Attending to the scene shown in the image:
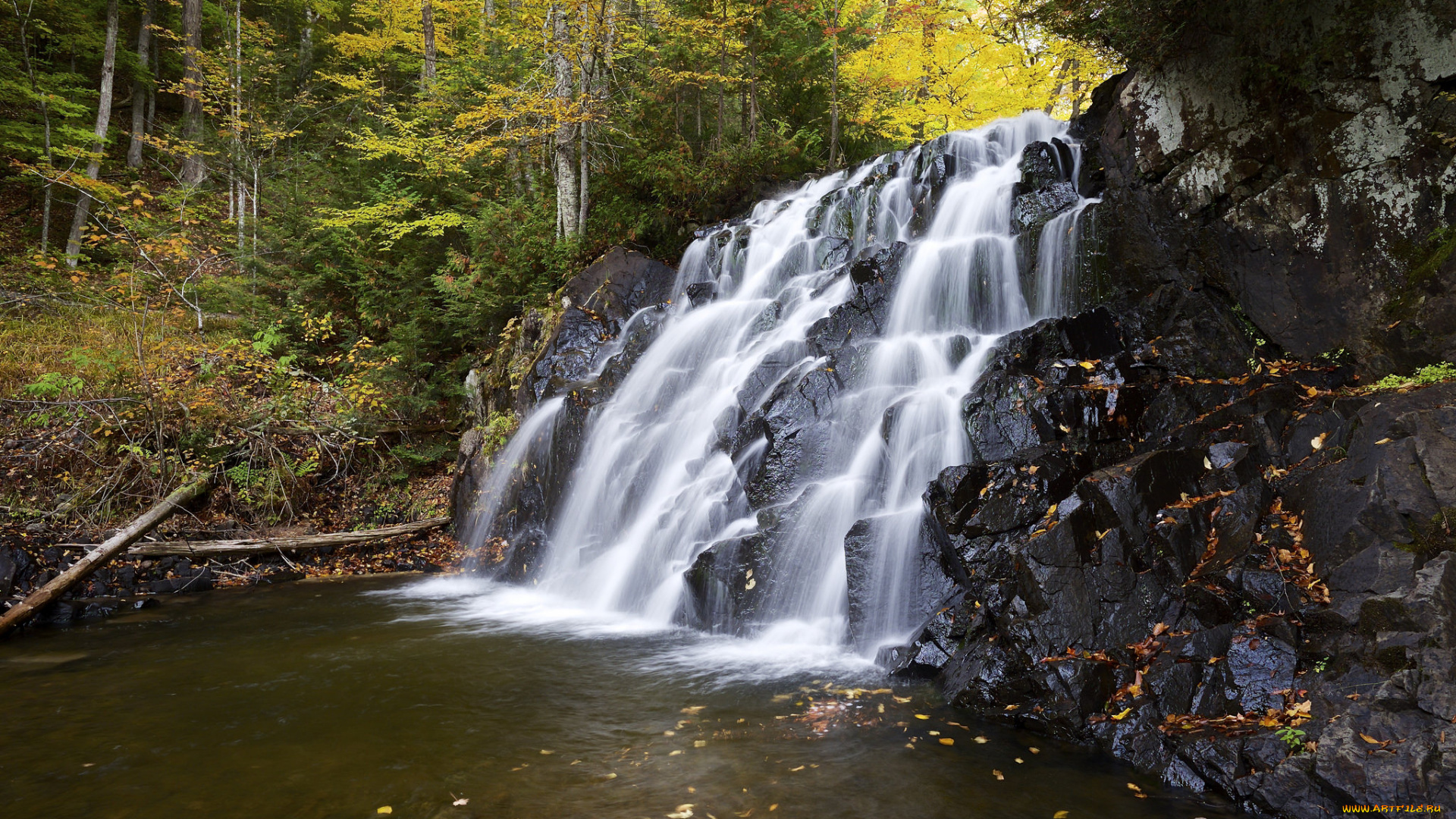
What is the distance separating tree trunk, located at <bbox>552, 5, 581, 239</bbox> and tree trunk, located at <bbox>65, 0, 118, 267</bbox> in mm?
10404

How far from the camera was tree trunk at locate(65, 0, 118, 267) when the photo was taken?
612 inches

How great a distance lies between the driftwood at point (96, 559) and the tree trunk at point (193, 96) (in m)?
12.1

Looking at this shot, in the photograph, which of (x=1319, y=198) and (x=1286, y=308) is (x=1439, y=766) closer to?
(x=1286, y=308)

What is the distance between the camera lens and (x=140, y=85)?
63.8ft

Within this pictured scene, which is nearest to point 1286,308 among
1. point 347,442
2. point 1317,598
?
point 1317,598

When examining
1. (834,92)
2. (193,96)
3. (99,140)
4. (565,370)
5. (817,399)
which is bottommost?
(817,399)

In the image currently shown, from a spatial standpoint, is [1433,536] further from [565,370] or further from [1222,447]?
[565,370]

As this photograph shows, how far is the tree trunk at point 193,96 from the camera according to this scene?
1739 cm

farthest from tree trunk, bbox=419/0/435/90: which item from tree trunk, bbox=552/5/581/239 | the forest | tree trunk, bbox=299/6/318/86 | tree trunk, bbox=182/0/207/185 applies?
tree trunk, bbox=299/6/318/86

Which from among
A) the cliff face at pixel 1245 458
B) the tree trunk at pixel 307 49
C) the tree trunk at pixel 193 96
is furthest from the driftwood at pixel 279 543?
the tree trunk at pixel 307 49

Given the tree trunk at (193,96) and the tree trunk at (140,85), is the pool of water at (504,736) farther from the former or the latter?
the tree trunk at (140,85)

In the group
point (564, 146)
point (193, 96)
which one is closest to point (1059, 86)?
point (564, 146)

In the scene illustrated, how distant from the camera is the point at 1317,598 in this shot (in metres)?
4.08

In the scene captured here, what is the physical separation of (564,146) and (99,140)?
11287mm
